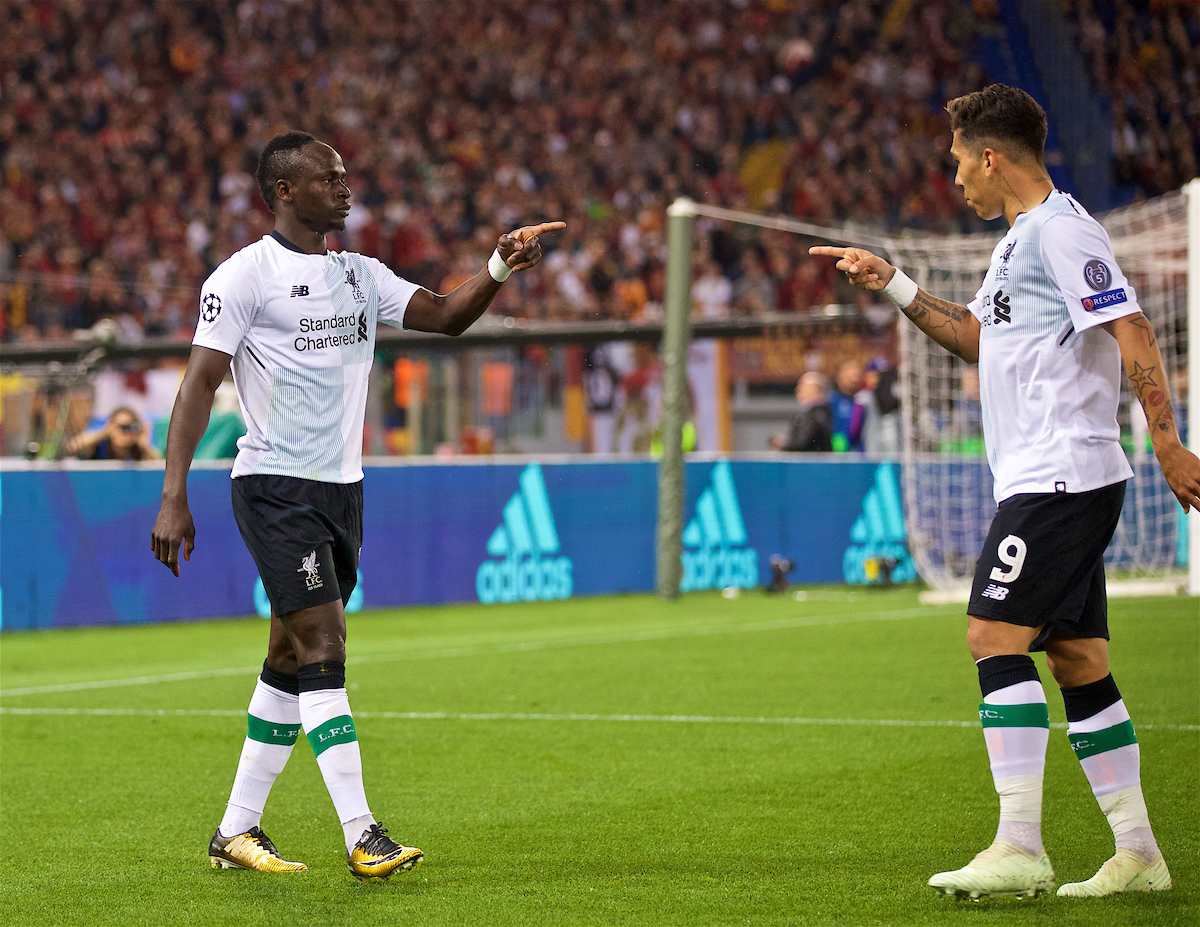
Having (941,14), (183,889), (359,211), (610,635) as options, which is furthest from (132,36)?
(183,889)

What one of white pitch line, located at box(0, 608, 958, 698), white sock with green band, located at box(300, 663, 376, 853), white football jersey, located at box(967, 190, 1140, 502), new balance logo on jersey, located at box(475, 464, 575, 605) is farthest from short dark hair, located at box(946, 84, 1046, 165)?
new balance logo on jersey, located at box(475, 464, 575, 605)

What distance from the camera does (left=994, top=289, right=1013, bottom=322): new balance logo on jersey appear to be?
4.17 m

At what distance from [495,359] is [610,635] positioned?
479 cm

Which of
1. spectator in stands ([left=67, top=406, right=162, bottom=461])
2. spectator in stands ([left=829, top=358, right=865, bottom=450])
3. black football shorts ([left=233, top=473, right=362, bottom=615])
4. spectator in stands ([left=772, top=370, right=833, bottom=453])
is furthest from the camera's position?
spectator in stands ([left=829, top=358, right=865, bottom=450])

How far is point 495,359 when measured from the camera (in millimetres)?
15461

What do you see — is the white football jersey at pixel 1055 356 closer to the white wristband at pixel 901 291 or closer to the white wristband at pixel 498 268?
the white wristband at pixel 901 291

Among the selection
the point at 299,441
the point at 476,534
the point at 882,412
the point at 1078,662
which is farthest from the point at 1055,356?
the point at 882,412

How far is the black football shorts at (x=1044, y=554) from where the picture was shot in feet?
13.3

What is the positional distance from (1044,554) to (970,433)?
12.2 metres

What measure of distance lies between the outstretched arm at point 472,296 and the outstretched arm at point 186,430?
0.64 meters

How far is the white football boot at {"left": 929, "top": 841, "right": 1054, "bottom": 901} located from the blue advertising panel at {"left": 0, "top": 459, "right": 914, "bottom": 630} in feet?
30.4

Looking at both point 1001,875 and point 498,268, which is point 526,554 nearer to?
point 498,268

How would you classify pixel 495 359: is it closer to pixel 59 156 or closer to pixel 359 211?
pixel 359 211

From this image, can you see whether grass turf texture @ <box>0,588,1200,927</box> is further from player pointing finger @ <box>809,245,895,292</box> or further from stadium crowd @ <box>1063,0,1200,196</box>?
stadium crowd @ <box>1063,0,1200,196</box>
